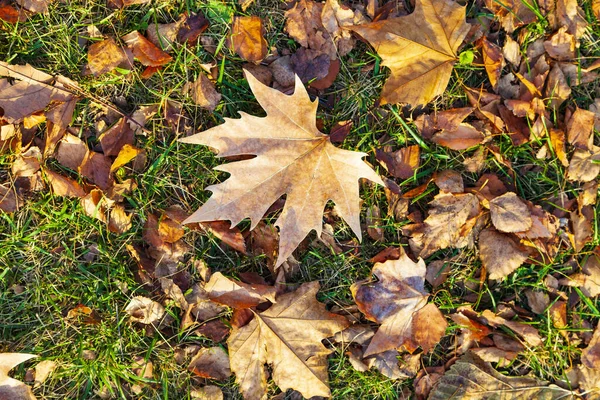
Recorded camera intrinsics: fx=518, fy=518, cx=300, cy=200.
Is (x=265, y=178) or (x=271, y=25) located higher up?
(x=271, y=25)

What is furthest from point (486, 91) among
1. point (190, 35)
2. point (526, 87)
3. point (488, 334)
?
point (190, 35)

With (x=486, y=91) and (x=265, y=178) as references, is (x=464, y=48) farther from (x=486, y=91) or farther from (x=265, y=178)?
(x=265, y=178)

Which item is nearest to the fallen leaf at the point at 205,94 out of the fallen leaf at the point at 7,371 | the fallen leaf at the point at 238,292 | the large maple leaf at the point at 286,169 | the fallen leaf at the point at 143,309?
the large maple leaf at the point at 286,169

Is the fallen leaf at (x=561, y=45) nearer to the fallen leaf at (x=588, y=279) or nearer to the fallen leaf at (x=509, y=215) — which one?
the fallen leaf at (x=509, y=215)

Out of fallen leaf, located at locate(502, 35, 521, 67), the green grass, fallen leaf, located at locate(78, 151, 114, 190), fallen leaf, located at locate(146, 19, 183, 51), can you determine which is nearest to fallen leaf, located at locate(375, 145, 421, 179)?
the green grass

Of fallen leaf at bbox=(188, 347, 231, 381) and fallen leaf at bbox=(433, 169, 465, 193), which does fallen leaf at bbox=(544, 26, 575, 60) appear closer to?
fallen leaf at bbox=(433, 169, 465, 193)
